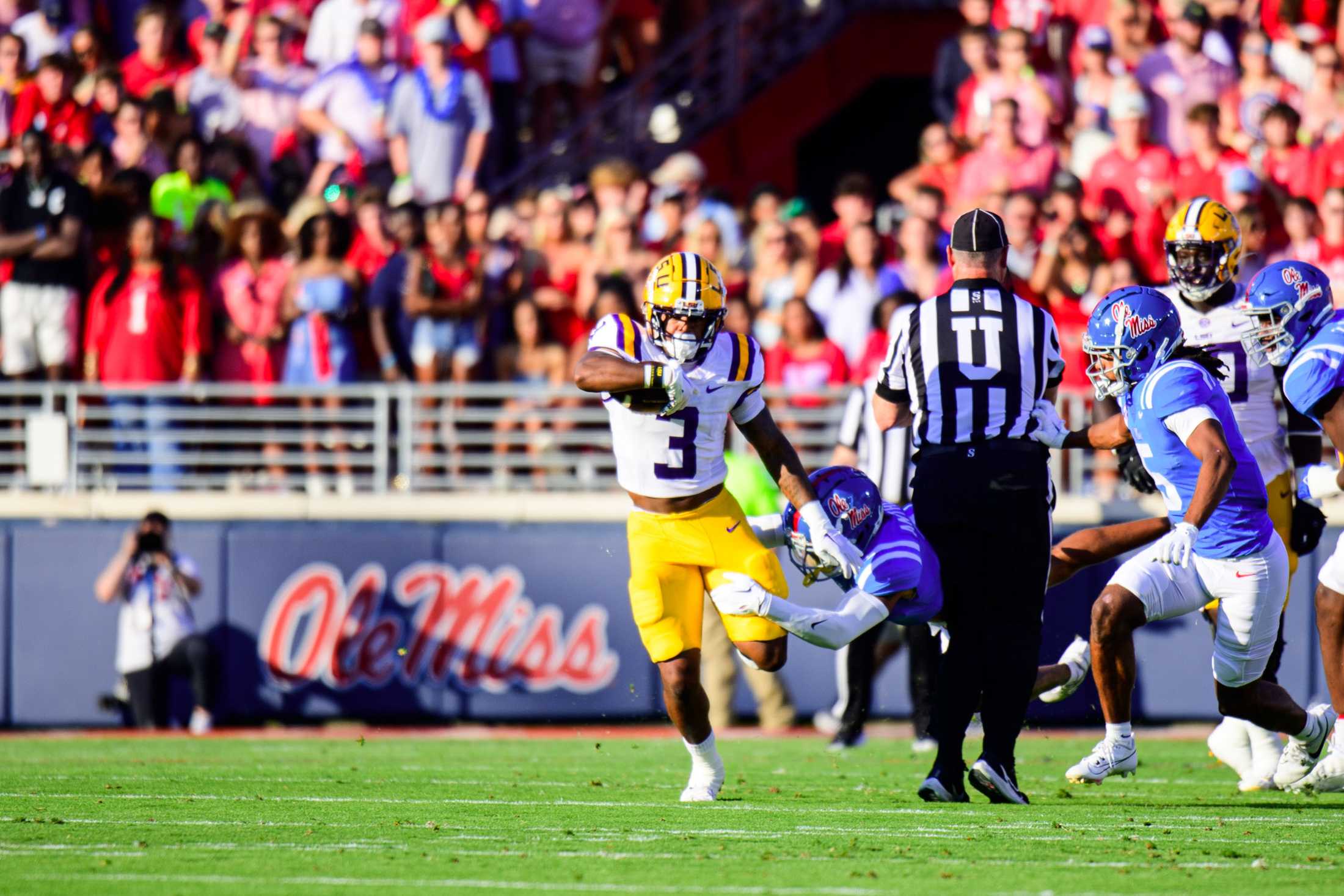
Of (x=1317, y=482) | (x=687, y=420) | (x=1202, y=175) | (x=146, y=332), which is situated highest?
(x=1202, y=175)

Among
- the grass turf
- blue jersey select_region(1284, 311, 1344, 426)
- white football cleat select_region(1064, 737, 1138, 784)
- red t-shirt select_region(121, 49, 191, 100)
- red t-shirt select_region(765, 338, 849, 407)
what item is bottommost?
the grass turf

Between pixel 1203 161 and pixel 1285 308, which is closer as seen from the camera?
pixel 1285 308

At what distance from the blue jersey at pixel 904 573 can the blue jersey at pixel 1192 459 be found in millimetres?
880

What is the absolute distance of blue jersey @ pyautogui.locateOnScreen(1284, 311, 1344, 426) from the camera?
7.52m

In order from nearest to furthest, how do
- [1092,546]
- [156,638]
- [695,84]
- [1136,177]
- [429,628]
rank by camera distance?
[1092,546], [156,638], [429,628], [1136,177], [695,84]

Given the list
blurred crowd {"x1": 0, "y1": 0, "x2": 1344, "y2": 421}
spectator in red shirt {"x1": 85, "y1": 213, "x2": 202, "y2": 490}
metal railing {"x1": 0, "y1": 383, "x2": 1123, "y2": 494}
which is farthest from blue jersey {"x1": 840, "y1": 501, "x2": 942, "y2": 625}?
spectator in red shirt {"x1": 85, "y1": 213, "x2": 202, "y2": 490}

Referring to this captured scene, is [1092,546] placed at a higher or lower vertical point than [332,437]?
lower

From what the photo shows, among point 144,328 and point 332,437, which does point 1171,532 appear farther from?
point 144,328

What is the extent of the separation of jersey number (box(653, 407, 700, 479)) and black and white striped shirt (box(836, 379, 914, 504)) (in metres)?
2.98

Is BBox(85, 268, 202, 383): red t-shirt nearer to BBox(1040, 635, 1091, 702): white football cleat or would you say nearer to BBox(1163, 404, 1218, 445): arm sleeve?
BBox(1040, 635, 1091, 702): white football cleat

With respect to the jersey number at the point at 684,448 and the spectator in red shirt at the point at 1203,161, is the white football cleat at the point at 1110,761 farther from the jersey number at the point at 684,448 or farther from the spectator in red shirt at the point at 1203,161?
the spectator in red shirt at the point at 1203,161

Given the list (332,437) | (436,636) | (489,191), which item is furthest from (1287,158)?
(332,437)

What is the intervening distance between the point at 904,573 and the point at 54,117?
8.67m

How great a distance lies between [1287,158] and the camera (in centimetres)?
1330
